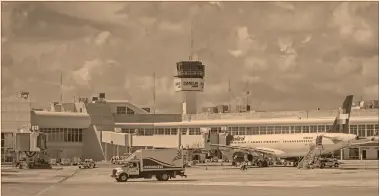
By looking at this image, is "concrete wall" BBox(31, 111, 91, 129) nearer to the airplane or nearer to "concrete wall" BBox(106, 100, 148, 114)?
"concrete wall" BBox(106, 100, 148, 114)

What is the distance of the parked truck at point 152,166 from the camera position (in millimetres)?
55312

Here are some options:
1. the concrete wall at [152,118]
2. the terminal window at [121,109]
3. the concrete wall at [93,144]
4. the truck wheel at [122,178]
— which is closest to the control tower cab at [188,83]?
the concrete wall at [152,118]

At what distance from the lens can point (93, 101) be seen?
150 m

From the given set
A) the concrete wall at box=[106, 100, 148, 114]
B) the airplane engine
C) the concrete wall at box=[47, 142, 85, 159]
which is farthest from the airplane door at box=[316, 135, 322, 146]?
the concrete wall at box=[106, 100, 148, 114]

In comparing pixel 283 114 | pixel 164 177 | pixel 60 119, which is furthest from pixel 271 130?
pixel 164 177

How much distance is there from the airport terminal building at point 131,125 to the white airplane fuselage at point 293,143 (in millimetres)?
20476

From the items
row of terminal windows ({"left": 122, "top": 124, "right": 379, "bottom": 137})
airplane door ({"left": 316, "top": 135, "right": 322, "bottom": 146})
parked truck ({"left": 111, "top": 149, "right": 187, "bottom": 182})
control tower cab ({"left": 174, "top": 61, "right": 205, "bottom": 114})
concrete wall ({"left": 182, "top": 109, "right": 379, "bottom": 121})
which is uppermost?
control tower cab ({"left": 174, "top": 61, "right": 205, "bottom": 114})

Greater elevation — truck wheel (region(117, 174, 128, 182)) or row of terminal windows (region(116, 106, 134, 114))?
row of terminal windows (region(116, 106, 134, 114))

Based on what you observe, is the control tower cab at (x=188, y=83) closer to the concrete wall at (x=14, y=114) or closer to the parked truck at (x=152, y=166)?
the concrete wall at (x=14, y=114)

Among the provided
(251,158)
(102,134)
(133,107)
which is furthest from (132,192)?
(133,107)

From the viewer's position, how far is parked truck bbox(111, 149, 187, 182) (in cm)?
5531

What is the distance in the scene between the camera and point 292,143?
95.7m

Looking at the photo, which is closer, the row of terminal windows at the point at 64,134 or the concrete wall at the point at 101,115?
the row of terminal windows at the point at 64,134

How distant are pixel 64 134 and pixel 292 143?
62.0m
